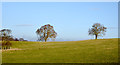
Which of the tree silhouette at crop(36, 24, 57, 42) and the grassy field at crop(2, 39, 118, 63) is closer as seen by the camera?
the grassy field at crop(2, 39, 118, 63)

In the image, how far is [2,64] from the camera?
53.9 feet

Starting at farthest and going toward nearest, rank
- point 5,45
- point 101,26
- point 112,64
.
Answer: point 101,26, point 5,45, point 112,64

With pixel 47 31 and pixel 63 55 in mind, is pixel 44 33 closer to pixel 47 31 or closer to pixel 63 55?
pixel 47 31

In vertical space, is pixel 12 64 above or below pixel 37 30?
below

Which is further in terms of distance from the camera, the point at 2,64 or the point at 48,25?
the point at 48,25

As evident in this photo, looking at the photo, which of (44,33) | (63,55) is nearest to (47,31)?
(44,33)

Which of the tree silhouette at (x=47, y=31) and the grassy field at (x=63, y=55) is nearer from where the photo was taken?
the grassy field at (x=63, y=55)

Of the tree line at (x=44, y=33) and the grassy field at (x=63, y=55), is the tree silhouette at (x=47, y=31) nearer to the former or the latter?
the tree line at (x=44, y=33)

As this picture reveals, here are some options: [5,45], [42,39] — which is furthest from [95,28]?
[5,45]

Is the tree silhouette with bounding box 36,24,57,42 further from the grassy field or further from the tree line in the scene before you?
the grassy field

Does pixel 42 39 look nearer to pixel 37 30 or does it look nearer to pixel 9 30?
pixel 37 30

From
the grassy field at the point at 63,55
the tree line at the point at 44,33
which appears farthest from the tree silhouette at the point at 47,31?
→ the grassy field at the point at 63,55

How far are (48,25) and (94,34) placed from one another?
95.0 ft

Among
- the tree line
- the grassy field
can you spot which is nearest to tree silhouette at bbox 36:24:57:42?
the tree line
